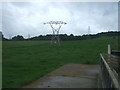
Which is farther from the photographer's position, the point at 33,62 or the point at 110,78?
the point at 33,62

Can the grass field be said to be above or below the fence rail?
below

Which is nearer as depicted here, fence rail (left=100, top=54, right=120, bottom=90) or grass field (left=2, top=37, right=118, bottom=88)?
fence rail (left=100, top=54, right=120, bottom=90)

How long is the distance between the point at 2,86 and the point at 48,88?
165 cm

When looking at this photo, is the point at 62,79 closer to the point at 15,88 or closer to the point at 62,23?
the point at 15,88

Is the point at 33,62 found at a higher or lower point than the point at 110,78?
lower

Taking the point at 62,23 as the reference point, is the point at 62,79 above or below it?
below

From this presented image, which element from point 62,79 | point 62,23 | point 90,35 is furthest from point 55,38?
point 62,79

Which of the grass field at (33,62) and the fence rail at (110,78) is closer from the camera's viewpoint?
the fence rail at (110,78)

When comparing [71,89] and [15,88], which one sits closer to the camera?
[71,89]

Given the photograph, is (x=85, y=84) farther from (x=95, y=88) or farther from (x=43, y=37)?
(x=43, y=37)

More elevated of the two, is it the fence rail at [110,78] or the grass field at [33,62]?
the fence rail at [110,78]

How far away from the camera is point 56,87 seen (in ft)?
21.8

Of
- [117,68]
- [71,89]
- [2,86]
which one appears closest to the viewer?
[71,89]

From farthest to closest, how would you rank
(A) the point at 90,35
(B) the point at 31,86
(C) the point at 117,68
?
(A) the point at 90,35 → (C) the point at 117,68 → (B) the point at 31,86
